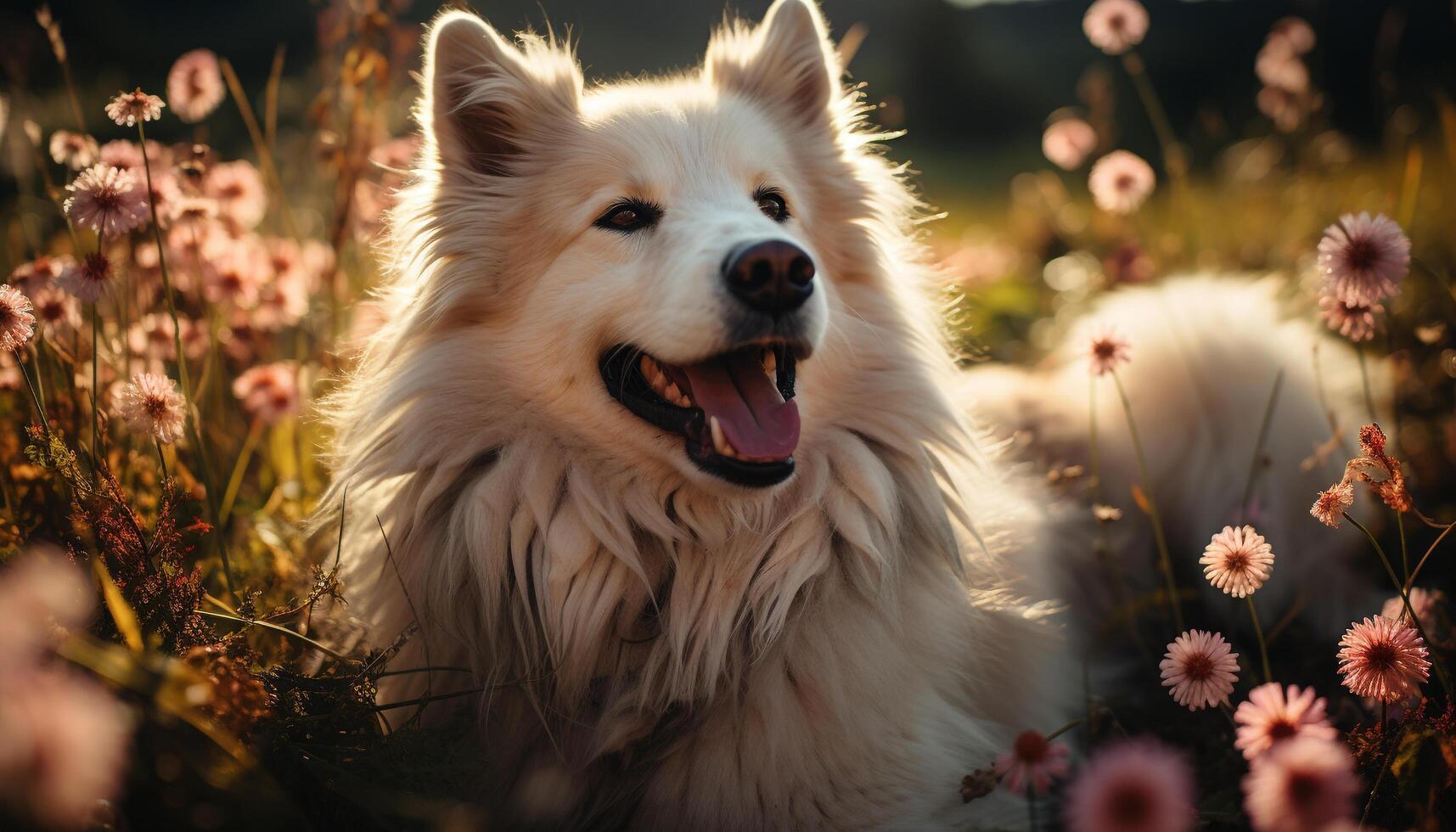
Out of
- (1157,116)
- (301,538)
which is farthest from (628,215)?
(1157,116)

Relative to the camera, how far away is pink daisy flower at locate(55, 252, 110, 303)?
232cm

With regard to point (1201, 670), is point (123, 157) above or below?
above

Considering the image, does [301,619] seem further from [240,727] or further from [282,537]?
[240,727]

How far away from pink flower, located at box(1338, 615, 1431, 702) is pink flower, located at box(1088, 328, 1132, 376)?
0.91 metres

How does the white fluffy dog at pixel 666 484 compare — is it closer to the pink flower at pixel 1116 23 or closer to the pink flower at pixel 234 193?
the pink flower at pixel 234 193

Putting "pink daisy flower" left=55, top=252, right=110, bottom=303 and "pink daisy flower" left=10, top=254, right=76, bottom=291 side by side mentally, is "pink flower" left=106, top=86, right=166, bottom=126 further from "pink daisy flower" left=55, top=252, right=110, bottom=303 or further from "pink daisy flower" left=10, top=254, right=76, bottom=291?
"pink daisy flower" left=10, top=254, right=76, bottom=291

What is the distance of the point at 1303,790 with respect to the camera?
1131 millimetres

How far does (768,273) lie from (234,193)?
8.24ft

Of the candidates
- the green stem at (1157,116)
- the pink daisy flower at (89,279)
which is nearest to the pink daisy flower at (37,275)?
the pink daisy flower at (89,279)

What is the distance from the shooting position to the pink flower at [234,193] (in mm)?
3639

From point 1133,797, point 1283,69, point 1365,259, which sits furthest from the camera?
point 1283,69

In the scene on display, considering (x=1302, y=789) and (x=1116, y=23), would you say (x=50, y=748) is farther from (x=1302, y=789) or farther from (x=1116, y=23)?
(x=1116, y=23)

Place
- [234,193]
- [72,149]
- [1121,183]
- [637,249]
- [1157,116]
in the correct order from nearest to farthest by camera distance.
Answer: [637,249] < [72,149] < [1121,183] < [234,193] < [1157,116]

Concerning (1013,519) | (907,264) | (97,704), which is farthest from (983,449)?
(97,704)
